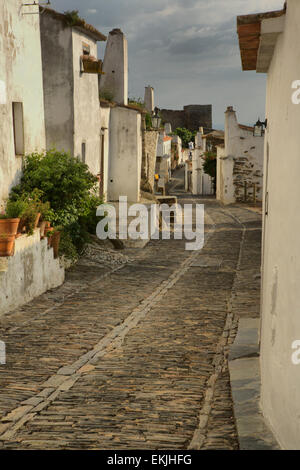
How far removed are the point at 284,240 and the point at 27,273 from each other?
22.0 ft

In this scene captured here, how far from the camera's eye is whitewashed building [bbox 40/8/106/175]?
1656cm

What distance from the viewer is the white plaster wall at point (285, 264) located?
384cm

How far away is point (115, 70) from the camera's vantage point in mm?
23797

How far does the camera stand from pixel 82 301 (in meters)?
10.7

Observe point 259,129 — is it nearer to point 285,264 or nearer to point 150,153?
point 285,264

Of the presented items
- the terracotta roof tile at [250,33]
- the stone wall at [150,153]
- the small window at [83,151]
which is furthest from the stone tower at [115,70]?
the terracotta roof tile at [250,33]

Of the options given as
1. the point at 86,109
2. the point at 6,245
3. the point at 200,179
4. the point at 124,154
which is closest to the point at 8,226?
the point at 6,245

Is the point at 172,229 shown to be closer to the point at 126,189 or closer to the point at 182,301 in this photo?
the point at 126,189

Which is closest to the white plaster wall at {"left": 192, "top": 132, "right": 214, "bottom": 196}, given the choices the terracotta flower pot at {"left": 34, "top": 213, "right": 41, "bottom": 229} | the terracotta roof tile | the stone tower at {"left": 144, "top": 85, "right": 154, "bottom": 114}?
the stone tower at {"left": 144, "top": 85, "right": 154, "bottom": 114}

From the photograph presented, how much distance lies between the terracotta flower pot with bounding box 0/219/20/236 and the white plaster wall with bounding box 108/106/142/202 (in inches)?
549

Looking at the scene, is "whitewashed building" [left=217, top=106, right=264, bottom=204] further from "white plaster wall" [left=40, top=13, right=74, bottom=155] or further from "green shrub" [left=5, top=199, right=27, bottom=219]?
"green shrub" [left=5, top=199, right=27, bottom=219]

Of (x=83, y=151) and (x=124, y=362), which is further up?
(x=83, y=151)

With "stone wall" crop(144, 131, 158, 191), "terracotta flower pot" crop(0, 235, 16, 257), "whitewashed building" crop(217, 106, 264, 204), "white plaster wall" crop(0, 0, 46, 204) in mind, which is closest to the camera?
"terracotta flower pot" crop(0, 235, 16, 257)

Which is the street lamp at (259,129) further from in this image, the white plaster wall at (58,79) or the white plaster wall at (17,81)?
the white plaster wall at (58,79)
